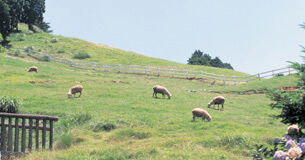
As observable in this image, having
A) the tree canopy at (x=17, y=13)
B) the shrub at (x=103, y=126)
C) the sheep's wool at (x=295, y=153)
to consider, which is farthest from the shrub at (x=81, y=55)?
the sheep's wool at (x=295, y=153)

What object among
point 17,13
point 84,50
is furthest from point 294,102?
point 17,13

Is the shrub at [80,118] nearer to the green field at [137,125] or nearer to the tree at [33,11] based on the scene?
the green field at [137,125]

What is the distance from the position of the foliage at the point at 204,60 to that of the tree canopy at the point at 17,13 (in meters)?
41.1

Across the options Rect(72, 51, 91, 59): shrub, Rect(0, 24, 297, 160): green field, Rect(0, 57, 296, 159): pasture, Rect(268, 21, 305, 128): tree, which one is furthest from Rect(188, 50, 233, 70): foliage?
Rect(268, 21, 305, 128): tree

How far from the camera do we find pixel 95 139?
14.7 m

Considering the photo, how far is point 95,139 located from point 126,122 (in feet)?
8.27

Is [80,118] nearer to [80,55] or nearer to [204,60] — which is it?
[80,55]

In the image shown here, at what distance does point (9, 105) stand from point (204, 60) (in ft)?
254

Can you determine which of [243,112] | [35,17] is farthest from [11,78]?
[35,17]

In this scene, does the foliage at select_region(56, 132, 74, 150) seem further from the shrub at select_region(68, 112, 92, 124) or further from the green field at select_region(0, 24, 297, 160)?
the shrub at select_region(68, 112, 92, 124)

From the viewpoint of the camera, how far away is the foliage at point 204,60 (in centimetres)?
9181

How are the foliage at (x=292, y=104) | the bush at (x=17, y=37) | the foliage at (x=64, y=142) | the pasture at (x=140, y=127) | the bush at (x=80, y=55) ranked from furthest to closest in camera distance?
the bush at (x=17, y=37) → the bush at (x=80, y=55) → the foliage at (x=64, y=142) → the pasture at (x=140, y=127) → the foliage at (x=292, y=104)

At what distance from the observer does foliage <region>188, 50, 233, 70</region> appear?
91812 mm

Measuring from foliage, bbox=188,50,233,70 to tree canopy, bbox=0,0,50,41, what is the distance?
41.1 meters
